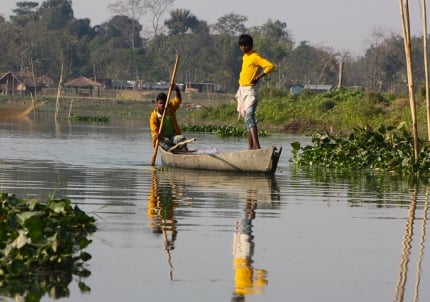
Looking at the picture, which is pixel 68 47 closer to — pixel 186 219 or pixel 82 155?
pixel 82 155

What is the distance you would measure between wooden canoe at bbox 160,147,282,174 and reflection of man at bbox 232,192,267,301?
5.56 metres

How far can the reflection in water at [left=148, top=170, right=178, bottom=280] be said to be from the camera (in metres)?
8.45

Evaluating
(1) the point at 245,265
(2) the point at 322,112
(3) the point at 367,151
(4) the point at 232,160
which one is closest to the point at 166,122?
(4) the point at 232,160

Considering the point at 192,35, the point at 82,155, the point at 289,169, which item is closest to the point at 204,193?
the point at 289,169

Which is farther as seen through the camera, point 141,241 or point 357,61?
point 357,61

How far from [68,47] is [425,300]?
3898 inches

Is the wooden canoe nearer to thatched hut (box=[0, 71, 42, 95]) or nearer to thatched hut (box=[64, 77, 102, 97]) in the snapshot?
thatched hut (box=[0, 71, 42, 95])

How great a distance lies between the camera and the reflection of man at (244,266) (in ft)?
21.7

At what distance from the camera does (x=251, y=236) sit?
350 inches

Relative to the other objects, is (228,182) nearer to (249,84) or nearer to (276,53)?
(249,84)

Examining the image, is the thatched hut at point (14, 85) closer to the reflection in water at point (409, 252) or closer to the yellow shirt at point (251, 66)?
the yellow shirt at point (251, 66)

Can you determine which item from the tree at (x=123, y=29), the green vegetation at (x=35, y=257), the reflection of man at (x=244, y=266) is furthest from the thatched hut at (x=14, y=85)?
the green vegetation at (x=35, y=257)

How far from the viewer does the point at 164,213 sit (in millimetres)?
10258

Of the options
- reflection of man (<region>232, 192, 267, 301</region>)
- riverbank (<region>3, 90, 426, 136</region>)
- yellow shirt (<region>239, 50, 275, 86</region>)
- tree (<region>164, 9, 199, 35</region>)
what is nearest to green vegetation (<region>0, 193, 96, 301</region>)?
reflection of man (<region>232, 192, 267, 301</region>)
